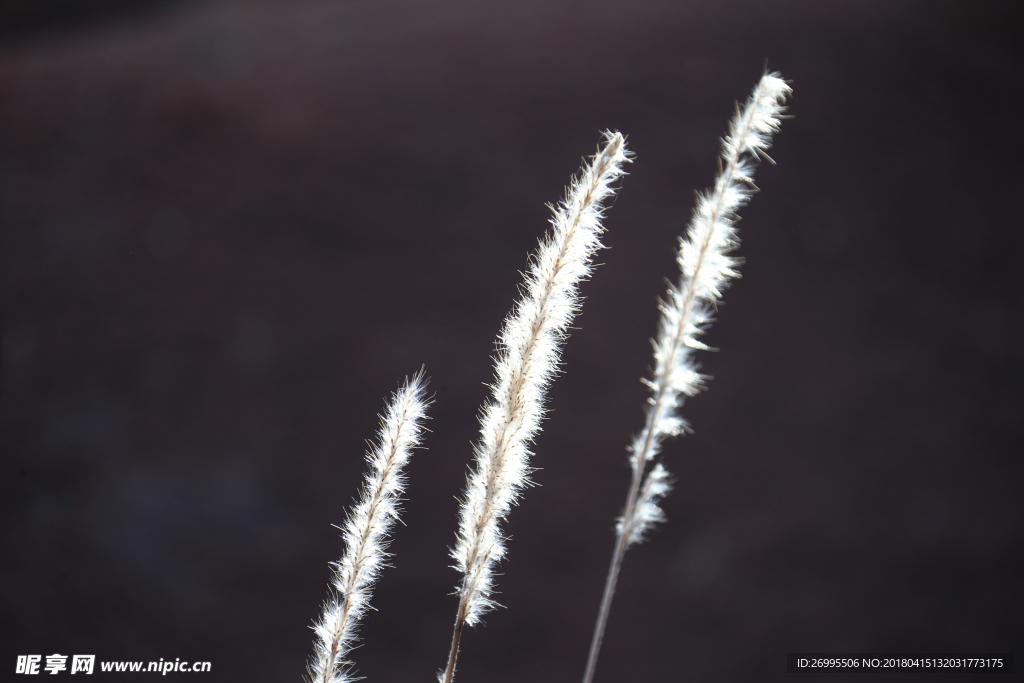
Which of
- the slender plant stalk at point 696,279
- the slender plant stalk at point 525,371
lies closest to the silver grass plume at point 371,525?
the slender plant stalk at point 525,371

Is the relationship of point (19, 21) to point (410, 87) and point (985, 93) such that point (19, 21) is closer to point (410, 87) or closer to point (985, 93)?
point (410, 87)

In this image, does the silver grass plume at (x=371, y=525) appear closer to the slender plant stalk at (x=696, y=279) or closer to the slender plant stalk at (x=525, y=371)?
the slender plant stalk at (x=525, y=371)

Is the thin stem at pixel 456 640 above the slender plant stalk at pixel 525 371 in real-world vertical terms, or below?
below

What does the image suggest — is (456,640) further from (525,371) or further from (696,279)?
(696,279)

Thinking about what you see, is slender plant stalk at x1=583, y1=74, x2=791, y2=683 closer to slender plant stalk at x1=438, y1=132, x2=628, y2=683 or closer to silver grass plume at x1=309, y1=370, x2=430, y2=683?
slender plant stalk at x1=438, y1=132, x2=628, y2=683

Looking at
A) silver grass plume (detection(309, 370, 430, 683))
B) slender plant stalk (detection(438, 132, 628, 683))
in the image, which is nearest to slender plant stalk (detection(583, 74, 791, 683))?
slender plant stalk (detection(438, 132, 628, 683))

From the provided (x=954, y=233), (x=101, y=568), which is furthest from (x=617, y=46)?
(x=101, y=568)
